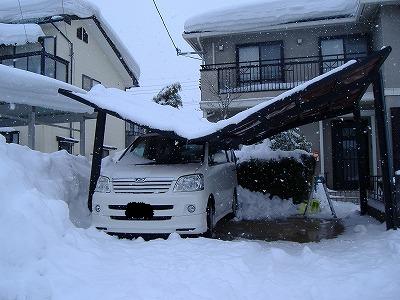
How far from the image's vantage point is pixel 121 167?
6.17 m

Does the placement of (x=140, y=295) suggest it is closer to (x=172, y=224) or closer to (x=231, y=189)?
(x=172, y=224)

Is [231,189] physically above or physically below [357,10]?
below

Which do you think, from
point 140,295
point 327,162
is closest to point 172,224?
point 140,295

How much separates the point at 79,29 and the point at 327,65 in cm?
1218

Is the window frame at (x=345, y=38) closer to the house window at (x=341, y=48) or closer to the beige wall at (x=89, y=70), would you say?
the house window at (x=341, y=48)

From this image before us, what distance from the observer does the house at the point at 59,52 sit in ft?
48.2

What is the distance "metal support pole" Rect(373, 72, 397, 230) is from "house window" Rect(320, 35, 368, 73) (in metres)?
9.20

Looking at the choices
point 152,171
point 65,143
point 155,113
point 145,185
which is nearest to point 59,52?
point 65,143

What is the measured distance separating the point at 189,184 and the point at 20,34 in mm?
13772

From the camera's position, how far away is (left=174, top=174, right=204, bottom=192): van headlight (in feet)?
18.1

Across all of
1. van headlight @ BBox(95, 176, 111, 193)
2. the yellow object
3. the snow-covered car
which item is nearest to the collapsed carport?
the snow-covered car

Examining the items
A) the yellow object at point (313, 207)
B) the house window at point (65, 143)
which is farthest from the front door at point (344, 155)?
the house window at point (65, 143)

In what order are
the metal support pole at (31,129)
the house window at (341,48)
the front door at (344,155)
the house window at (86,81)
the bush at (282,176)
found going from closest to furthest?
the bush at (282,176), the metal support pole at (31,129), the front door at (344,155), the house window at (341,48), the house window at (86,81)

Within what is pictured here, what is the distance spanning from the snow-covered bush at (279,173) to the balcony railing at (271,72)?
581 cm
